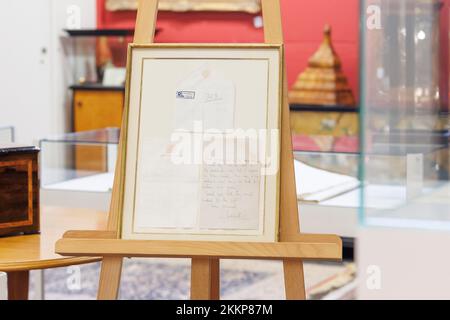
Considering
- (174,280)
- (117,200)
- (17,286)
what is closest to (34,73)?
(174,280)

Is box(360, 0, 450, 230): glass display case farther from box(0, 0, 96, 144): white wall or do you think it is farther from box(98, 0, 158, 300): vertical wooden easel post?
box(0, 0, 96, 144): white wall

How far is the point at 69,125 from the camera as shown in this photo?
759cm

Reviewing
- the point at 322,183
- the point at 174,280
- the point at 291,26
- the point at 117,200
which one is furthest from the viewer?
the point at 291,26

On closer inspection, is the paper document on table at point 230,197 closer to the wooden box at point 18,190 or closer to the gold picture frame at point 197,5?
the wooden box at point 18,190

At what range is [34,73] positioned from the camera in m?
7.39

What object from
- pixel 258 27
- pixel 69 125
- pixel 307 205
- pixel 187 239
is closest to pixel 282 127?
pixel 187 239

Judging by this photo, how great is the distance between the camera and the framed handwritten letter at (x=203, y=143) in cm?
161

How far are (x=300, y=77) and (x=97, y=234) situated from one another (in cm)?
506

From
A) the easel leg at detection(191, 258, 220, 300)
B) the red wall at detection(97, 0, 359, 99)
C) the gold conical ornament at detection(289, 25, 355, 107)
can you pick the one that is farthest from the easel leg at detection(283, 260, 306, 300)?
the red wall at detection(97, 0, 359, 99)

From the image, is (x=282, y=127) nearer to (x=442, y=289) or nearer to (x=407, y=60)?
(x=407, y=60)

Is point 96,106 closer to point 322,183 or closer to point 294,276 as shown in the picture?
point 322,183

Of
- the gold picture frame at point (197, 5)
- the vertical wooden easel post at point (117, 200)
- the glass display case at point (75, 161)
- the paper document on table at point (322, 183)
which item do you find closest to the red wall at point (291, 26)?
the gold picture frame at point (197, 5)

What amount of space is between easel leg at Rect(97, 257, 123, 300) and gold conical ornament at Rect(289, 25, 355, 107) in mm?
4893

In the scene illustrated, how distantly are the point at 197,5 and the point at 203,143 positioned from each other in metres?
5.91
